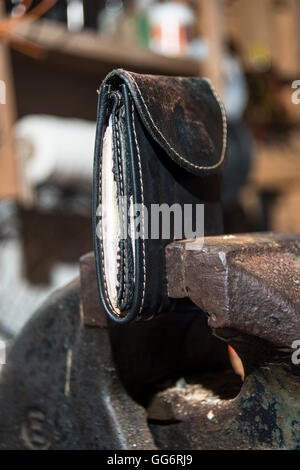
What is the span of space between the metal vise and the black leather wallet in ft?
0.11

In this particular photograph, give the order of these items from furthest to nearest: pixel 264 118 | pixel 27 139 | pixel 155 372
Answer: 1. pixel 264 118
2. pixel 27 139
3. pixel 155 372

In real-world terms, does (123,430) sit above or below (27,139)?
below

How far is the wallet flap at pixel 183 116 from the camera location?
1.52 feet

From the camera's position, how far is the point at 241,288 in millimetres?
453

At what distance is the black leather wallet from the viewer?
466mm

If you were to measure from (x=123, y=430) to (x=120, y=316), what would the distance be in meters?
0.14

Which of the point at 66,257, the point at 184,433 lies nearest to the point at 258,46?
the point at 66,257

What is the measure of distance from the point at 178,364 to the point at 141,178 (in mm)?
269

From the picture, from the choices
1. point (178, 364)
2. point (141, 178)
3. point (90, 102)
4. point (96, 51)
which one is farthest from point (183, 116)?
point (90, 102)

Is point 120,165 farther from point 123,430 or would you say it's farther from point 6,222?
point 6,222

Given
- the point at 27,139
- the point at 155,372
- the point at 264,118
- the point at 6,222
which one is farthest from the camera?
the point at 264,118

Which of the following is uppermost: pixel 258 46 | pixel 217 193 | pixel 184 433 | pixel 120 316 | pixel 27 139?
pixel 258 46

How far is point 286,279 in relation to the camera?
1.56ft

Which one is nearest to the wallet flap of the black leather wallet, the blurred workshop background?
the black leather wallet
